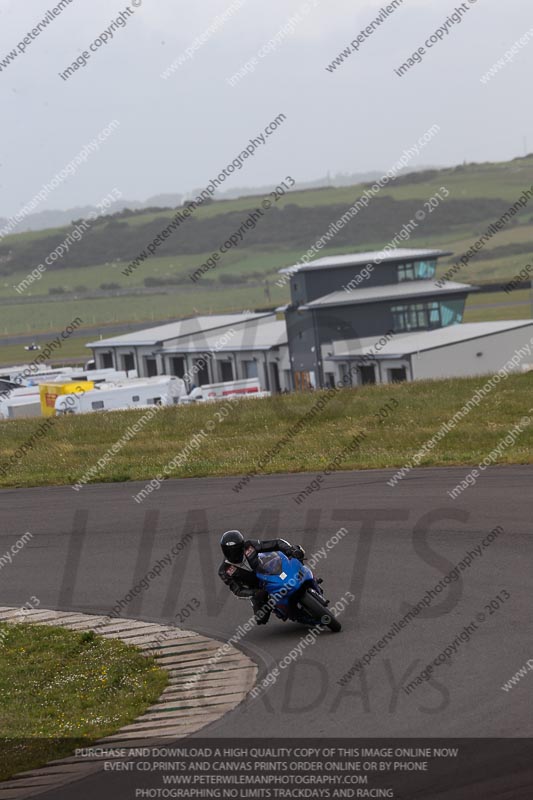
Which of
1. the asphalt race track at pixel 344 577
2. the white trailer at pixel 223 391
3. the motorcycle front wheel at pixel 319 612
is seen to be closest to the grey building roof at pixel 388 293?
the white trailer at pixel 223 391

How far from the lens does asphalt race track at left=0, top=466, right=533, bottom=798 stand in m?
8.24

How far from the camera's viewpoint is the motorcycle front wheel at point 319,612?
10.5m

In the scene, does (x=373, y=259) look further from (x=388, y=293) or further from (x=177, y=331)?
(x=177, y=331)

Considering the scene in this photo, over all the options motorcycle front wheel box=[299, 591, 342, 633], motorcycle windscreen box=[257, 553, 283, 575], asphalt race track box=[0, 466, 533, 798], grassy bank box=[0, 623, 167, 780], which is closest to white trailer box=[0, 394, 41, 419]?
asphalt race track box=[0, 466, 533, 798]

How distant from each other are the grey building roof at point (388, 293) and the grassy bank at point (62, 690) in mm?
45450

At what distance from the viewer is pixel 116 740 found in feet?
27.1

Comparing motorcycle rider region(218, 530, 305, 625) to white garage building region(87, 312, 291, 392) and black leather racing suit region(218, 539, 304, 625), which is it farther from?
white garage building region(87, 312, 291, 392)

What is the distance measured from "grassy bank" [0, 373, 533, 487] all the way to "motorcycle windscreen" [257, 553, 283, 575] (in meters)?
9.03

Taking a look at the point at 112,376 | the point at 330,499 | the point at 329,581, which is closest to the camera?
the point at 329,581

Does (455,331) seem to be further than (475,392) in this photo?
Yes

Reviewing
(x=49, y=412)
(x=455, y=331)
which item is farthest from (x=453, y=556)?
(x=455, y=331)

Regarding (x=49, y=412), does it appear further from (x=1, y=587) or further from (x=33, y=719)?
(x=33, y=719)

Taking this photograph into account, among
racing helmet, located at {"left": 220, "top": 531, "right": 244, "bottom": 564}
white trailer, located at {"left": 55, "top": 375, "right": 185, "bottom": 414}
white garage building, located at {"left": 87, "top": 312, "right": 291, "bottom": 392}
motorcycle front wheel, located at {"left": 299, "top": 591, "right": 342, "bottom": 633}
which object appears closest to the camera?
motorcycle front wheel, located at {"left": 299, "top": 591, "right": 342, "bottom": 633}

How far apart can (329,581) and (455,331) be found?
39.6 m
